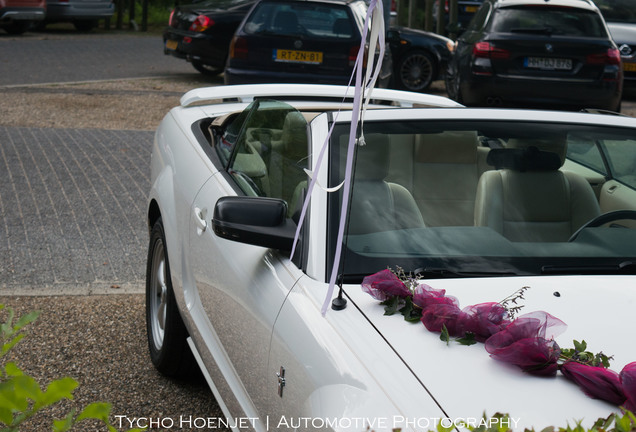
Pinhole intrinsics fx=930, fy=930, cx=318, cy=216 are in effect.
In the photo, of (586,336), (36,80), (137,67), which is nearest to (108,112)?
(36,80)

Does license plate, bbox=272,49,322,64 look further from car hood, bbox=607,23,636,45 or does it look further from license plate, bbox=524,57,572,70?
car hood, bbox=607,23,636,45

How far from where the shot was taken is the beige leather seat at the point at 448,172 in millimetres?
3309

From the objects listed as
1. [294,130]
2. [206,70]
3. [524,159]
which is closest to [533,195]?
[524,159]

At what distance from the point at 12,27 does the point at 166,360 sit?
19.5 metres

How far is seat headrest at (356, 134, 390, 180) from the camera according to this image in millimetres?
3154

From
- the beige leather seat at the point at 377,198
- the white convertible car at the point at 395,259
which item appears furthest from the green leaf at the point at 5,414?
the beige leather seat at the point at 377,198

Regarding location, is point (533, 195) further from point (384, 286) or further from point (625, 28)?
point (625, 28)

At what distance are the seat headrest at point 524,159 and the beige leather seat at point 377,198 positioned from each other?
0.38m

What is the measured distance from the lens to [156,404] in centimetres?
405

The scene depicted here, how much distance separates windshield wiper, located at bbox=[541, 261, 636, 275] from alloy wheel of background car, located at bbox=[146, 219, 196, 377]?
5.95 ft

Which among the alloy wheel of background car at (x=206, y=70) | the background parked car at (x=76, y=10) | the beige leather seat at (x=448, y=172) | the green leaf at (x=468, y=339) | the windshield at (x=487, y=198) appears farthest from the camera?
the background parked car at (x=76, y=10)

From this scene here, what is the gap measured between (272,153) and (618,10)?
13.6m

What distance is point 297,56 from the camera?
39.6 feet

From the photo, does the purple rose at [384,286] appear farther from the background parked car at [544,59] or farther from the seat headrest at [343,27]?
the seat headrest at [343,27]
